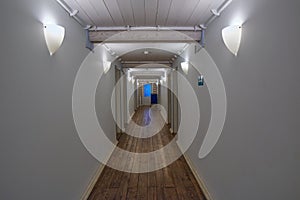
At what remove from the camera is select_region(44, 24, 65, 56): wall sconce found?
1590 millimetres

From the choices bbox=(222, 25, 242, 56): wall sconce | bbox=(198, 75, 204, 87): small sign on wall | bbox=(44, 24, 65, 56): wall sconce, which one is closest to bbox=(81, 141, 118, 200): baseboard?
bbox=(44, 24, 65, 56): wall sconce

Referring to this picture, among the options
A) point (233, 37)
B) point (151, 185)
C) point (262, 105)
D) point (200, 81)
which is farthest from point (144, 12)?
point (151, 185)

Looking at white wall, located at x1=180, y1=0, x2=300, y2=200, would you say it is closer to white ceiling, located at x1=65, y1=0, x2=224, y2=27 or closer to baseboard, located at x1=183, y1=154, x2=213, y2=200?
white ceiling, located at x1=65, y1=0, x2=224, y2=27

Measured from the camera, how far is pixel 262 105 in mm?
1352

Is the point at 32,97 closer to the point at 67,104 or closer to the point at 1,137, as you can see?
the point at 1,137

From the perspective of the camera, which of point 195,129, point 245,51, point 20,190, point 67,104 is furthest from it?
point 195,129

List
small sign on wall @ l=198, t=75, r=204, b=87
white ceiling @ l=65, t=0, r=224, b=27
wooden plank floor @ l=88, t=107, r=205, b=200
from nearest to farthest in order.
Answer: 1. white ceiling @ l=65, t=0, r=224, b=27
2. wooden plank floor @ l=88, t=107, r=205, b=200
3. small sign on wall @ l=198, t=75, r=204, b=87

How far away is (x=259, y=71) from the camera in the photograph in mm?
1386

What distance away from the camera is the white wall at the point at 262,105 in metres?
1.08

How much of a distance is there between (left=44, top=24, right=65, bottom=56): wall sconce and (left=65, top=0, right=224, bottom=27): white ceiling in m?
0.44

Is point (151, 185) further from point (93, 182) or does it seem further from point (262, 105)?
point (262, 105)

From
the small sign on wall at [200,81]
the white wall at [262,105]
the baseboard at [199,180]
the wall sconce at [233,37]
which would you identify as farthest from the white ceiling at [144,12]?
the baseboard at [199,180]

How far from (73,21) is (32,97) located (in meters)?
1.18

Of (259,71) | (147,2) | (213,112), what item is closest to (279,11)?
(259,71)
